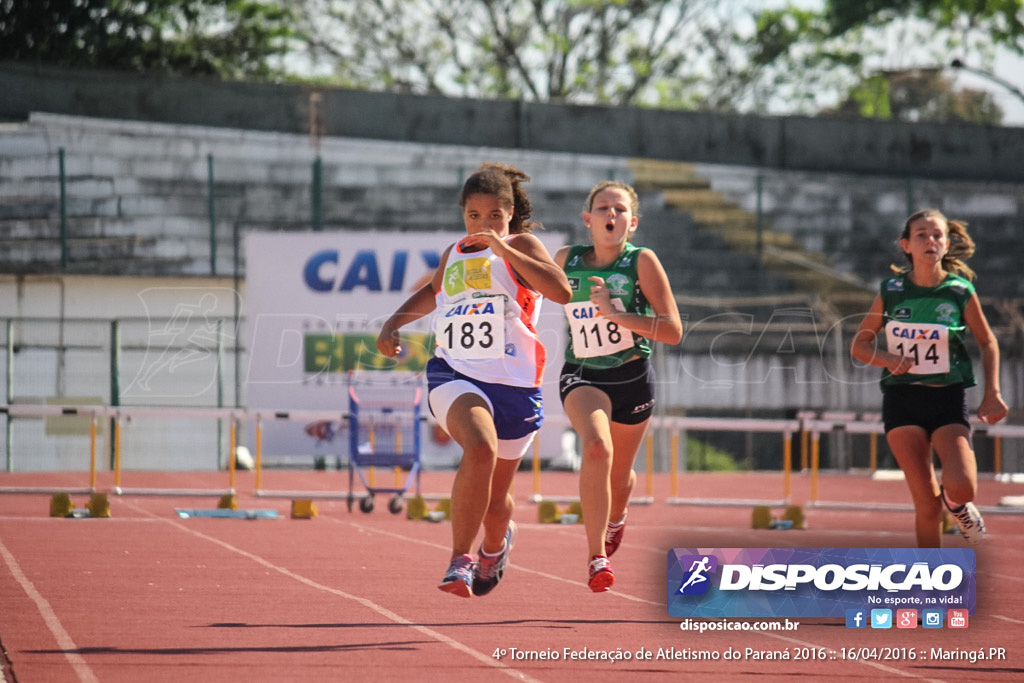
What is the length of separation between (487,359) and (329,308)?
46.9 feet

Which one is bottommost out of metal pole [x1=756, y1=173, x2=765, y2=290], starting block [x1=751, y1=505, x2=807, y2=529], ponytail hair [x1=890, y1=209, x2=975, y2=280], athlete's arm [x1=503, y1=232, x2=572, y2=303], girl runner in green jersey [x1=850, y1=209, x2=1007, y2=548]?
starting block [x1=751, y1=505, x2=807, y2=529]

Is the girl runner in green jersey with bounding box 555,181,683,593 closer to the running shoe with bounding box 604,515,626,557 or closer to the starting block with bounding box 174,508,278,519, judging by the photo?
the running shoe with bounding box 604,515,626,557

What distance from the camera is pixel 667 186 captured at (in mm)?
28125

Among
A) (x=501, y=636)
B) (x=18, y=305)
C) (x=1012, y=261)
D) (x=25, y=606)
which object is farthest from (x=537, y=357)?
(x=1012, y=261)

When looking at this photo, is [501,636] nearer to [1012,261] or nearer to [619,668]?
[619,668]

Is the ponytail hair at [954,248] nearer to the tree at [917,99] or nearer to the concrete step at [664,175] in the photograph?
the concrete step at [664,175]

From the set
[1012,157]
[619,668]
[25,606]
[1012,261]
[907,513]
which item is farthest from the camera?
[1012,157]

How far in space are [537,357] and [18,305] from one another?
18.0 meters

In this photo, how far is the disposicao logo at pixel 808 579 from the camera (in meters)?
6.04

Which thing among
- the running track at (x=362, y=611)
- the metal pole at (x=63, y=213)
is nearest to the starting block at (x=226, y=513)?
the running track at (x=362, y=611)

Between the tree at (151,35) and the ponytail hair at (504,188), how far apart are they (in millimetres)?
29103

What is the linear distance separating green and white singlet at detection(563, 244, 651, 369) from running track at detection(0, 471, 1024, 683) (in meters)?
1.26

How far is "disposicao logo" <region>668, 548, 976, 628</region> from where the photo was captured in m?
6.04

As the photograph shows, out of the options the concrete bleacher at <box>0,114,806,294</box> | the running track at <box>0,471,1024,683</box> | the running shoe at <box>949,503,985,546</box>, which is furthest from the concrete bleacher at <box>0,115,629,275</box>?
the running shoe at <box>949,503,985,546</box>
